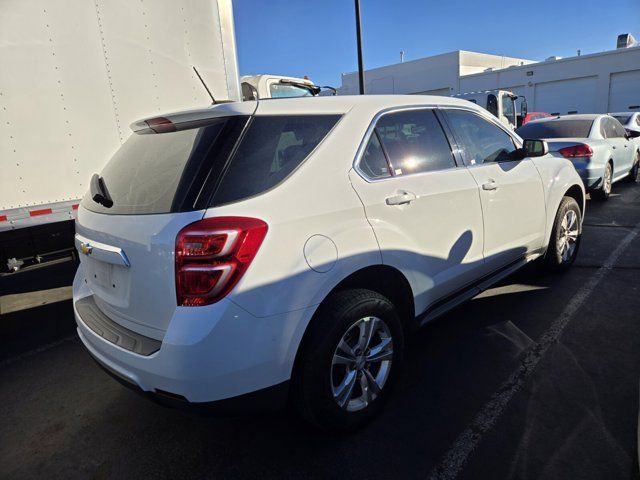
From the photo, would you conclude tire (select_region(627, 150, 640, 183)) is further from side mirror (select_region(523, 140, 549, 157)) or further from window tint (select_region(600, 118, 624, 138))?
side mirror (select_region(523, 140, 549, 157))

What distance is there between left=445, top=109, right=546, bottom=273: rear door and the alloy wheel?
127 centimetres

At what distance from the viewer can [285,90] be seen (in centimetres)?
792

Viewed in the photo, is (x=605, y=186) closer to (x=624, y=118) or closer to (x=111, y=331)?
(x=624, y=118)

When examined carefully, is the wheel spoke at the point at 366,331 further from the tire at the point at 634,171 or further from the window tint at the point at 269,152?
the tire at the point at 634,171

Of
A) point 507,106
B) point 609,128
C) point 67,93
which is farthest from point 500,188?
point 507,106

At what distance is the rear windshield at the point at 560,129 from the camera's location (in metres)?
7.95

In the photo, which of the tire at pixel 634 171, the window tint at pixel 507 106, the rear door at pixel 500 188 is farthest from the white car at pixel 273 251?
the window tint at pixel 507 106

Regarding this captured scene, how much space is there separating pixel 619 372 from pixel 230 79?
4874 millimetres

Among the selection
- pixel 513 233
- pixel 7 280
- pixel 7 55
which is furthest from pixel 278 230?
pixel 7 280

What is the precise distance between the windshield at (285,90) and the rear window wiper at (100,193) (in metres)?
5.42

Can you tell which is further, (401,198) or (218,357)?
(401,198)

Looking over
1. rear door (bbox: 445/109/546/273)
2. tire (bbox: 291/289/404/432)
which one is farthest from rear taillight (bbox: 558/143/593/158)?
tire (bbox: 291/289/404/432)

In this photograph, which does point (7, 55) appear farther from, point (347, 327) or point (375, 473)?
point (375, 473)

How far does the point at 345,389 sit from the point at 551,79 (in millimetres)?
30419
